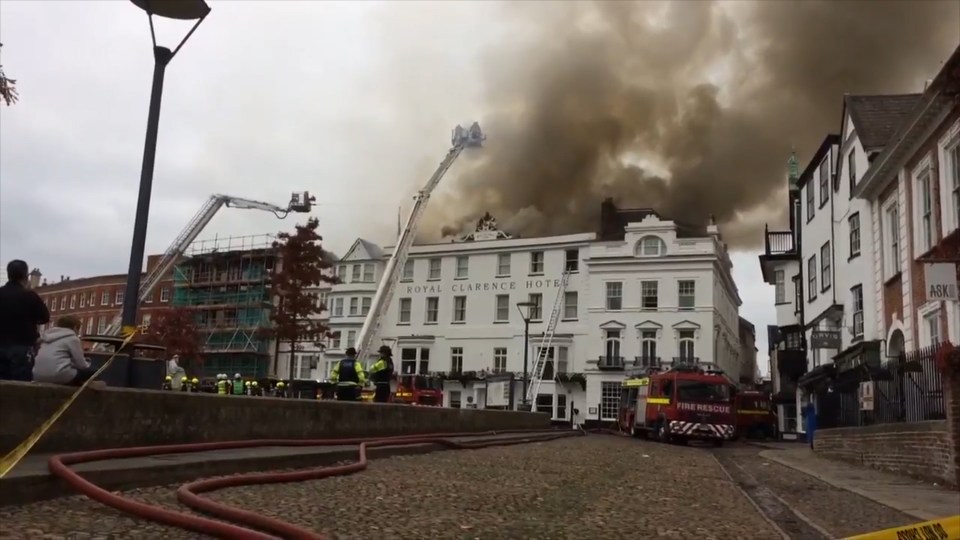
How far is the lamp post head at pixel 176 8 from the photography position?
1062 centimetres

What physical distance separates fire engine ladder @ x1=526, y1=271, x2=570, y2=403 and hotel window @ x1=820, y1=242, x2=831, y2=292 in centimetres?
2459

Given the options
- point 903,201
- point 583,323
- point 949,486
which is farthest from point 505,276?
point 949,486

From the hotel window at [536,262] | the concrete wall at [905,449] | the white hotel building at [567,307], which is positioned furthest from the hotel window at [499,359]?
the concrete wall at [905,449]

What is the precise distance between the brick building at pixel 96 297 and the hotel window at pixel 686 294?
5634 centimetres

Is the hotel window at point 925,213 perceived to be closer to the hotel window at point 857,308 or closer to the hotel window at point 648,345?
the hotel window at point 857,308

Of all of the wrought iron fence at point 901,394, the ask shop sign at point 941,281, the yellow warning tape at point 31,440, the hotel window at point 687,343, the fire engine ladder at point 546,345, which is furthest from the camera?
the fire engine ladder at point 546,345

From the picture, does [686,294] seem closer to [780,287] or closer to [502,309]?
[780,287]

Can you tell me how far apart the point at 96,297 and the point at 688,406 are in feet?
275

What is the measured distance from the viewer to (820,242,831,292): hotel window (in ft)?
98.3

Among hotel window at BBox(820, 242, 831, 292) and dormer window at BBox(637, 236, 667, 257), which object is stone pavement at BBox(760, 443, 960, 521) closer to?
hotel window at BBox(820, 242, 831, 292)

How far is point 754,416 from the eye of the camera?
43125 millimetres

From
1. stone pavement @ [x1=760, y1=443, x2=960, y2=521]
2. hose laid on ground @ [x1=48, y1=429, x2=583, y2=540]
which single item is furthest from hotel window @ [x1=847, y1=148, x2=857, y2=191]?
hose laid on ground @ [x1=48, y1=429, x2=583, y2=540]

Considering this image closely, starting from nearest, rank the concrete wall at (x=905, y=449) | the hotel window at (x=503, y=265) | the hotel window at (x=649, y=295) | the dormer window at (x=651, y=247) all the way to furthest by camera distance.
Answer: the concrete wall at (x=905, y=449)
the hotel window at (x=649, y=295)
the dormer window at (x=651, y=247)
the hotel window at (x=503, y=265)

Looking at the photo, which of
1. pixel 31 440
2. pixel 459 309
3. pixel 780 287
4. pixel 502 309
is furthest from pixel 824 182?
pixel 459 309
